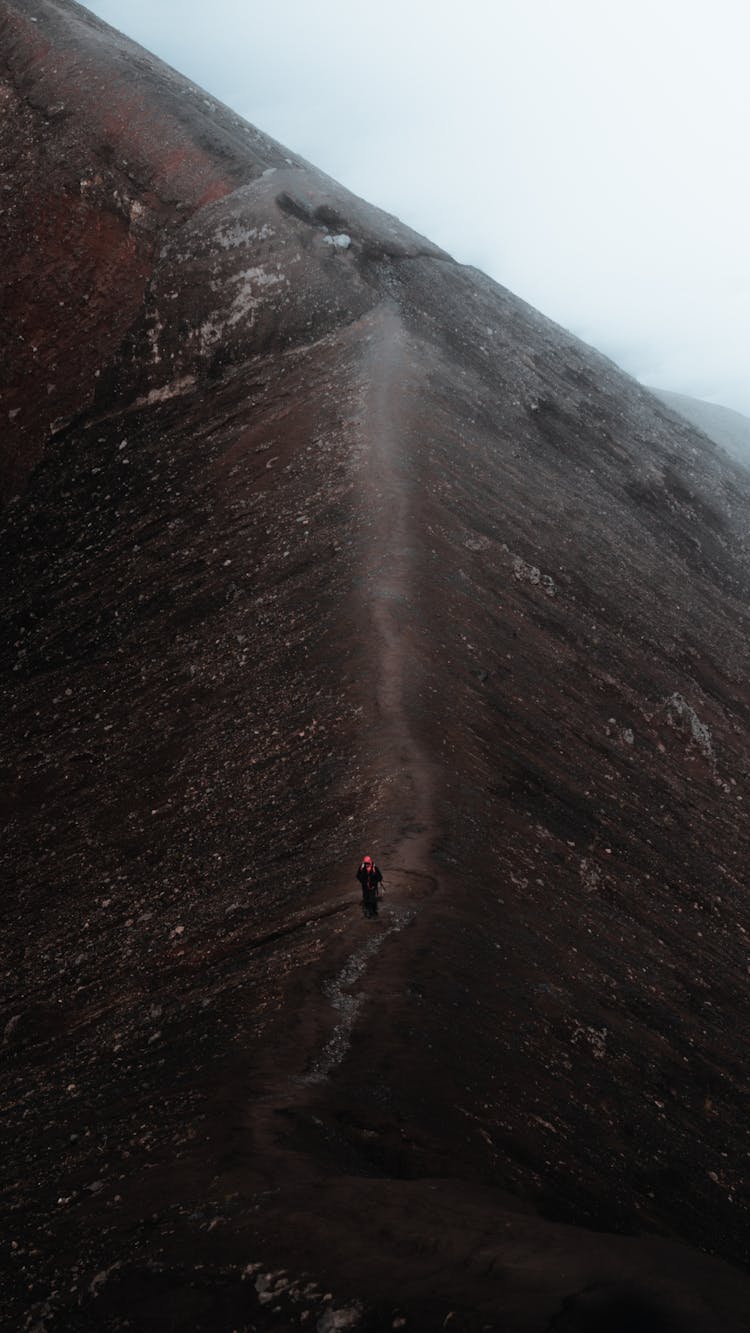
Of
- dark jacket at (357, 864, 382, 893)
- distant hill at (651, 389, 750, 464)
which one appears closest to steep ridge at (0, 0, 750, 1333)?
dark jacket at (357, 864, 382, 893)

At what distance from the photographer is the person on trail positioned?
Result: 52.5ft

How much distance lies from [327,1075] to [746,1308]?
489cm

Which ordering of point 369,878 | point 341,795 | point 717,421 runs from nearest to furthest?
1. point 369,878
2. point 341,795
3. point 717,421

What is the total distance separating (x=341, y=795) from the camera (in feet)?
64.4

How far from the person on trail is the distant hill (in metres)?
87.4

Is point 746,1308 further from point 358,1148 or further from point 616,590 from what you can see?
point 616,590

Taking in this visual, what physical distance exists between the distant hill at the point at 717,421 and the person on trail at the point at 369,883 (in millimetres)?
87436

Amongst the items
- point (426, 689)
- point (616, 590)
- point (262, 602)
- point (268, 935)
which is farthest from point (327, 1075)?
point (616, 590)

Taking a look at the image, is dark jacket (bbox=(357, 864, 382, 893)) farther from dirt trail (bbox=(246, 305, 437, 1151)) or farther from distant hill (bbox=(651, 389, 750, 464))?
distant hill (bbox=(651, 389, 750, 464))

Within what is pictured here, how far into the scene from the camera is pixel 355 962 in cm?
1537

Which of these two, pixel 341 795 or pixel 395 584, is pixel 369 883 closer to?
pixel 341 795

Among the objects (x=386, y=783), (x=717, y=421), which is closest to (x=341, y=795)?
(x=386, y=783)

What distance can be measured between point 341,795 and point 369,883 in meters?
3.72

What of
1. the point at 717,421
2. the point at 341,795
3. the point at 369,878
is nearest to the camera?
the point at 369,878
